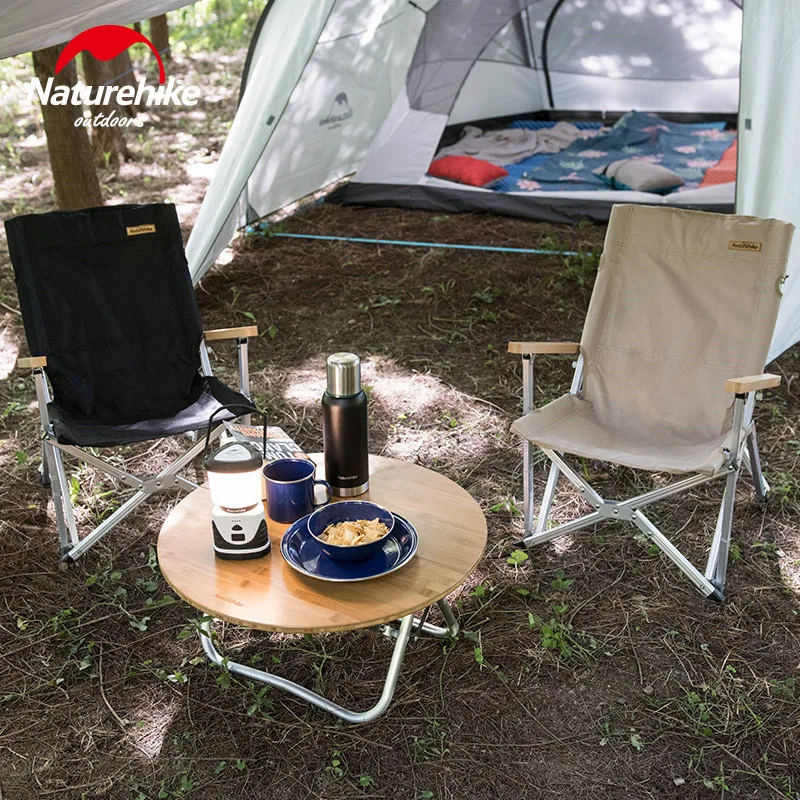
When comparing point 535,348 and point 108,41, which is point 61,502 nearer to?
point 535,348

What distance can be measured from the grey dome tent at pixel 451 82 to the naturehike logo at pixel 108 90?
2.18ft

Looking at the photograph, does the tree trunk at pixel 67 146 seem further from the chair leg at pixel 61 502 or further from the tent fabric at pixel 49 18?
the chair leg at pixel 61 502

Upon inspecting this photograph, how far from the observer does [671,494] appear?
99.1 inches

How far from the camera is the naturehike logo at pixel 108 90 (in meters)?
4.27

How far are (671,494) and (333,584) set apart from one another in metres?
1.06

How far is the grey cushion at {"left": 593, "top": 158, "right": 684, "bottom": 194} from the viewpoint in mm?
5465

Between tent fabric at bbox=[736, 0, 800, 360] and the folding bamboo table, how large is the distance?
2.01 meters

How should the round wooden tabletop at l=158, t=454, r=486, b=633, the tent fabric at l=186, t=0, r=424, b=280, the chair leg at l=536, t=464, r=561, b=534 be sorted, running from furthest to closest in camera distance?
the tent fabric at l=186, t=0, r=424, b=280, the chair leg at l=536, t=464, r=561, b=534, the round wooden tabletop at l=158, t=454, r=486, b=633

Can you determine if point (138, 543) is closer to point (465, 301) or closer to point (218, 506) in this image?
point (218, 506)

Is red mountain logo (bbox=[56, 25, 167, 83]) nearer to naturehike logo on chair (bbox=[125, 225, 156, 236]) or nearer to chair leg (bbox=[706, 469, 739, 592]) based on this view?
naturehike logo on chair (bbox=[125, 225, 156, 236])

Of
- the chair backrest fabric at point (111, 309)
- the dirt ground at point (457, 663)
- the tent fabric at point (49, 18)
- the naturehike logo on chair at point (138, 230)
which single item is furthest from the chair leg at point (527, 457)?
the tent fabric at point (49, 18)

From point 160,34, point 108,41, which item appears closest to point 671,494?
point 108,41

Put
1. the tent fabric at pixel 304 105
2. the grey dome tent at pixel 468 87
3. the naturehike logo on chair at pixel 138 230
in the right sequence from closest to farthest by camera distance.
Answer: the naturehike logo on chair at pixel 138 230 < the grey dome tent at pixel 468 87 < the tent fabric at pixel 304 105

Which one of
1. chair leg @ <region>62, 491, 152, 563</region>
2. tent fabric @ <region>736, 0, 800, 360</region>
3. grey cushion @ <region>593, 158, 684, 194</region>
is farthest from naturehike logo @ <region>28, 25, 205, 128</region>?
grey cushion @ <region>593, 158, 684, 194</region>
